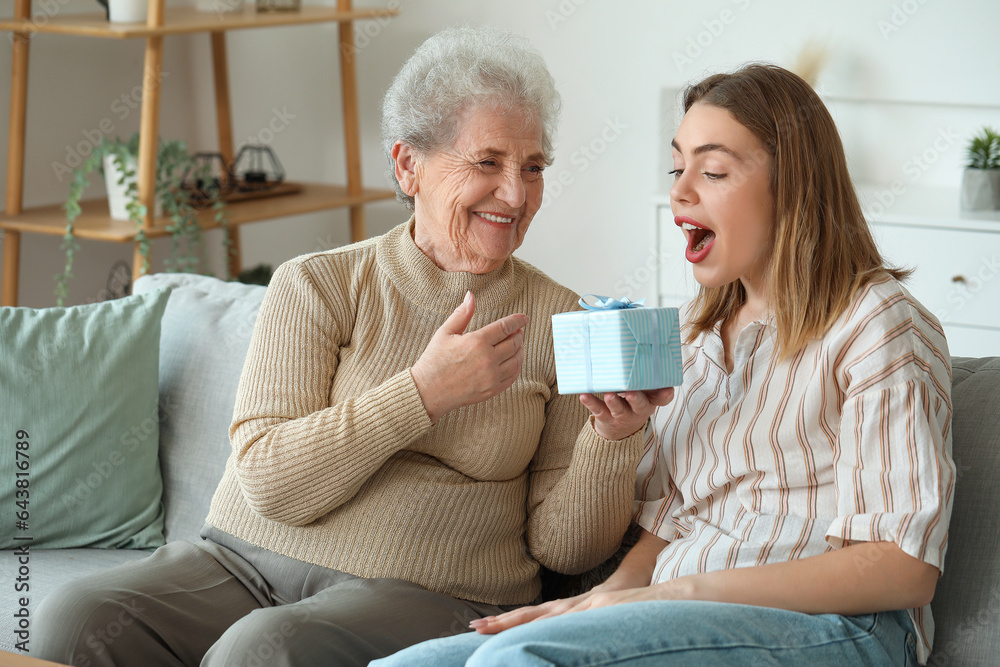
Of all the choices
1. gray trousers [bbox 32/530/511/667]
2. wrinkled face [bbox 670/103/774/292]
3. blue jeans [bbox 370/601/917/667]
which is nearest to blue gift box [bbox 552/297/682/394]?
wrinkled face [bbox 670/103/774/292]

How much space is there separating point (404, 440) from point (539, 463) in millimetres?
275

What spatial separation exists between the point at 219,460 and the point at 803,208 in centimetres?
110

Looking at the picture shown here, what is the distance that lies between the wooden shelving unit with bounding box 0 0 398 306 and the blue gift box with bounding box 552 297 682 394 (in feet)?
6.40

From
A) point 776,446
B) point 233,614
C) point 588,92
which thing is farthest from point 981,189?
point 233,614

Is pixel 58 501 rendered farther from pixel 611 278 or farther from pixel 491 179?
pixel 611 278

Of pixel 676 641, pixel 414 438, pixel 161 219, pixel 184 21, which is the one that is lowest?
pixel 676 641

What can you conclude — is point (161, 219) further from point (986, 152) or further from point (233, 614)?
point (986, 152)

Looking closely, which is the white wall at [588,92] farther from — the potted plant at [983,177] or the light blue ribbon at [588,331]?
the light blue ribbon at [588,331]

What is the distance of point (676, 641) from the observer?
1.06 meters

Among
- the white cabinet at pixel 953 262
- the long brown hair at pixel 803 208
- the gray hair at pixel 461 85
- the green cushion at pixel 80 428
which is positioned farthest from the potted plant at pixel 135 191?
the long brown hair at pixel 803 208

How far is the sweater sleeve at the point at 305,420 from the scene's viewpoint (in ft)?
4.44

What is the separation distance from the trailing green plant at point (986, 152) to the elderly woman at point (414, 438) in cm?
182

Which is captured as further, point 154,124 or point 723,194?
point 154,124

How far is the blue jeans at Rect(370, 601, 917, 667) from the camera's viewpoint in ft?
3.41
